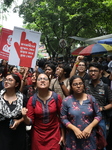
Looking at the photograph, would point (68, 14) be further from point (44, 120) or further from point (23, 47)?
point (44, 120)

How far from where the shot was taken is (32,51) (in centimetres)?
388

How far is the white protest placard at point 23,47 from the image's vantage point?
12.2 ft

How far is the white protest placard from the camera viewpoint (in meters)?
3.73

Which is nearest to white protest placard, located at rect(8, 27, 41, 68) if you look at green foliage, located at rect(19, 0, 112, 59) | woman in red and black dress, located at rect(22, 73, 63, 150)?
woman in red and black dress, located at rect(22, 73, 63, 150)

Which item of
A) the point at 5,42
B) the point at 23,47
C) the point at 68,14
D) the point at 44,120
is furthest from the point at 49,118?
the point at 68,14

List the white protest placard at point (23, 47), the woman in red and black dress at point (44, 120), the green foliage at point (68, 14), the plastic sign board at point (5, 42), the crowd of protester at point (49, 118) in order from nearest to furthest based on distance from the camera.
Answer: the crowd of protester at point (49, 118) < the woman in red and black dress at point (44, 120) < the white protest placard at point (23, 47) < the plastic sign board at point (5, 42) < the green foliage at point (68, 14)

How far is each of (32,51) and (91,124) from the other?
2167mm

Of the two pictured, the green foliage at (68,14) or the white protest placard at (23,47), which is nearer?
the white protest placard at (23,47)

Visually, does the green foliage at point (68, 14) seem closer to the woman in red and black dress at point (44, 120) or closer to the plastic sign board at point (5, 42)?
the plastic sign board at point (5, 42)

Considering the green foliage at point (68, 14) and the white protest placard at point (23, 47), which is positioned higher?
the green foliage at point (68, 14)

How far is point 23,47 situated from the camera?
3805 mm

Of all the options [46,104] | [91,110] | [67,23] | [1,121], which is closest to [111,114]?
[91,110]

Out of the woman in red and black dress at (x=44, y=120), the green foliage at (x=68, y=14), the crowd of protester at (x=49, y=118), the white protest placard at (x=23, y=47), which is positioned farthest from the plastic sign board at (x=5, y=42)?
the green foliage at (x=68, y=14)

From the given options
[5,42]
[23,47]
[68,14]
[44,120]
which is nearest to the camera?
[44,120]
